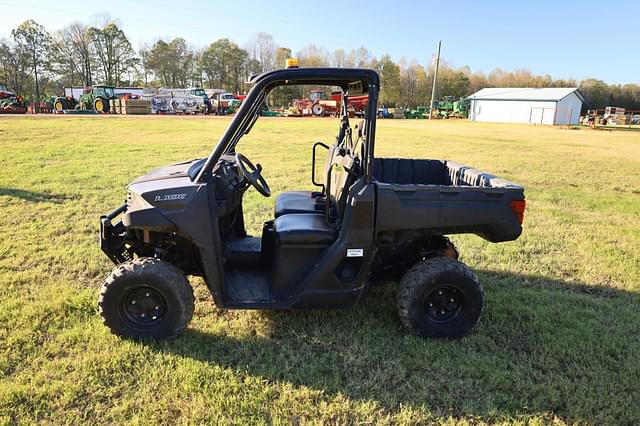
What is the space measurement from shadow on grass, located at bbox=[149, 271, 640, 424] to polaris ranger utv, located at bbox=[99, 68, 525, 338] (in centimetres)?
25

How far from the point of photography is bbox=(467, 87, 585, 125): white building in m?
49.0

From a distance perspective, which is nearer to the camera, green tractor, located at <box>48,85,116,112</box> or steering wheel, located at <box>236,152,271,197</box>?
steering wheel, located at <box>236,152,271,197</box>

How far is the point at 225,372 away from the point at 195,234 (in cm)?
89

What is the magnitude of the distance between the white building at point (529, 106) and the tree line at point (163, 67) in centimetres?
1184

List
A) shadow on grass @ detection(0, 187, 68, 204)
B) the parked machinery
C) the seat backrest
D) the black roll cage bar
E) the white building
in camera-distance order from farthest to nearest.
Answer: the white building
the parked machinery
shadow on grass @ detection(0, 187, 68, 204)
the seat backrest
the black roll cage bar

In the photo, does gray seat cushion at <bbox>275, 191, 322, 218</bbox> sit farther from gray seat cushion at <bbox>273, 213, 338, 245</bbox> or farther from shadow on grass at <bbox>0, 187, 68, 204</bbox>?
shadow on grass at <bbox>0, 187, 68, 204</bbox>

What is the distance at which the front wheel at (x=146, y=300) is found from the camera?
3.06 metres

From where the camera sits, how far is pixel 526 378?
115 inches

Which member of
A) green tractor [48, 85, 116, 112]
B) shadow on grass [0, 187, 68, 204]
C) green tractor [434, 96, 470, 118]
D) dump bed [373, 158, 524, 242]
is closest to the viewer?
dump bed [373, 158, 524, 242]

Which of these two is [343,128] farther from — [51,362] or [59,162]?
[59,162]

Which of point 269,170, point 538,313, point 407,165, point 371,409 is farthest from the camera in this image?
point 269,170

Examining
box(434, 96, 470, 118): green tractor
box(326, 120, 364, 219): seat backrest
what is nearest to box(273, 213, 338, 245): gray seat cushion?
box(326, 120, 364, 219): seat backrest

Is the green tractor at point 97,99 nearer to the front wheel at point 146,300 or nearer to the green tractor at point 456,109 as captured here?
the front wheel at point 146,300

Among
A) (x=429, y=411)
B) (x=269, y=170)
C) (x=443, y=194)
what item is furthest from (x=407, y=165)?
(x=269, y=170)
